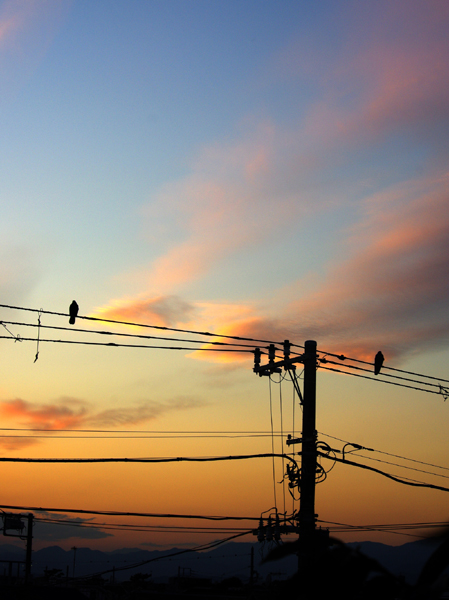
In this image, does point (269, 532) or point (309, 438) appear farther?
point (269, 532)

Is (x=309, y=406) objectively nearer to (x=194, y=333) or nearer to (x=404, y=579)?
(x=194, y=333)

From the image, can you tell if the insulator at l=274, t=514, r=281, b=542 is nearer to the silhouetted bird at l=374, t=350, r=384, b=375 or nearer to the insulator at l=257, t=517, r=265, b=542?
the insulator at l=257, t=517, r=265, b=542

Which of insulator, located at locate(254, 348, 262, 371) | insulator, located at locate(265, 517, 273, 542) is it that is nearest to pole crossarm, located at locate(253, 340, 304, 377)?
insulator, located at locate(254, 348, 262, 371)

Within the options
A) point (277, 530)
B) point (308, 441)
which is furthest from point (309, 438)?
point (277, 530)

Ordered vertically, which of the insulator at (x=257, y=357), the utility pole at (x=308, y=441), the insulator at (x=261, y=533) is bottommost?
the insulator at (x=261, y=533)

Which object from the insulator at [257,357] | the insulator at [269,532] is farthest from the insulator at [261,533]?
the insulator at [257,357]

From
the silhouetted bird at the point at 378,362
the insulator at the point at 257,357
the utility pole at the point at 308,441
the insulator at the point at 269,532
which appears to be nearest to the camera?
the utility pole at the point at 308,441

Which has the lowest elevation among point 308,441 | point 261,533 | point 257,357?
point 261,533

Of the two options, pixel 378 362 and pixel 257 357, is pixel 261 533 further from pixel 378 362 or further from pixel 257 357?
pixel 378 362

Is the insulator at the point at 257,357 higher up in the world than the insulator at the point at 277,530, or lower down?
higher up

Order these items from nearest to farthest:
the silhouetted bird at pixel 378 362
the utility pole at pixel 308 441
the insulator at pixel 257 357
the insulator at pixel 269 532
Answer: the utility pole at pixel 308 441
the insulator at pixel 269 532
the insulator at pixel 257 357
the silhouetted bird at pixel 378 362

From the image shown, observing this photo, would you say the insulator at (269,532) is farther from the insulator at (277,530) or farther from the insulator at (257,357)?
the insulator at (257,357)

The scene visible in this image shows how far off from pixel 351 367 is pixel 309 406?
3769 mm

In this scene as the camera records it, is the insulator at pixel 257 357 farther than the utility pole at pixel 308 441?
Yes
